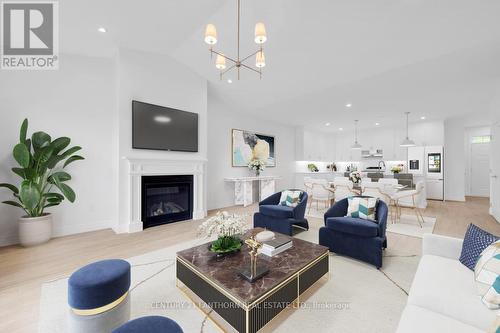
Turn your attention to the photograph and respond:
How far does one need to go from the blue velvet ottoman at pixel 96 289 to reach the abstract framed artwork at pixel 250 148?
507cm

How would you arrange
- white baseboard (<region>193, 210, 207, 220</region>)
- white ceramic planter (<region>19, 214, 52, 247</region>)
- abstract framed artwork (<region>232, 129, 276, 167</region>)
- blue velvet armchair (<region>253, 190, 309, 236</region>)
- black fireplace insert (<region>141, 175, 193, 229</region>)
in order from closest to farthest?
1. white ceramic planter (<region>19, 214, 52, 247</region>)
2. blue velvet armchair (<region>253, 190, 309, 236</region>)
3. black fireplace insert (<region>141, 175, 193, 229</region>)
4. white baseboard (<region>193, 210, 207, 220</region>)
5. abstract framed artwork (<region>232, 129, 276, 167</region>)

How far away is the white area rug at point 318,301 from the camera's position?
5.46 feet

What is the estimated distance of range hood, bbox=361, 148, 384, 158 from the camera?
871cm

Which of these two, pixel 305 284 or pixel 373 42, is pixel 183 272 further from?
pixel 373 42

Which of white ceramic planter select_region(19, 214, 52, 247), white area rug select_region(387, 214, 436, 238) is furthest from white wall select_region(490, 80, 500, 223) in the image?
white ceramic planter select_region(19, 214, 52, 247)

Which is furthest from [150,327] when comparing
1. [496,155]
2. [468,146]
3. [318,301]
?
[468,146]

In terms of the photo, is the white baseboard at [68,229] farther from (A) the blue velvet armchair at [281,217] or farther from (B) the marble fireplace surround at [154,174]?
(A) the blue velvet armchair at [281,217]

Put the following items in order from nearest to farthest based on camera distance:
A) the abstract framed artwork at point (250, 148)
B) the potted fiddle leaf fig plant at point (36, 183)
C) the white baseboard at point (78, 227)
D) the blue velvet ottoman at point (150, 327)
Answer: the blue velvet ottoman at point (150, 327), the potted fiddle leaf fig plant at point (36, 183), the white baseboard at point (78, 227), the abstract framed artwork at point (250, 148)

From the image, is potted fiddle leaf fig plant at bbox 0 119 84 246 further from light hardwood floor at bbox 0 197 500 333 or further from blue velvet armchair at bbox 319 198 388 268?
blue velvet armchair at bbox 319 198 388 268

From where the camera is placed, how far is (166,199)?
4.52m

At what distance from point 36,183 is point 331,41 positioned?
5.08 metres

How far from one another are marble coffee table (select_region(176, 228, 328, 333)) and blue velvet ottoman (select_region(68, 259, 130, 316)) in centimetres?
57

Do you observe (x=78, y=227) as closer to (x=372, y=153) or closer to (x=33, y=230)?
(x=33, y=230)

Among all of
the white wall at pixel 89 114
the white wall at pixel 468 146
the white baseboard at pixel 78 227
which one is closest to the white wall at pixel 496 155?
the white wall at pixel 468 146
